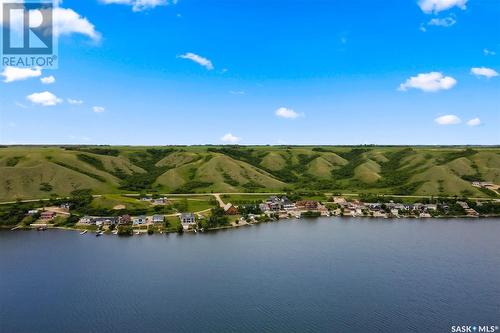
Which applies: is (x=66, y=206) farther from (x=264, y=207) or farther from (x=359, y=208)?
(x=359, y=208)

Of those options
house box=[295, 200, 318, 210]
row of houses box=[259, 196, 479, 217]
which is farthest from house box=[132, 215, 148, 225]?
house box=[295, 200, 318, 210]

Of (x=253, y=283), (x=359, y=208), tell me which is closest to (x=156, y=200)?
(x=359, y=208)

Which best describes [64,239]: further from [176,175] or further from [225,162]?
[225,162]

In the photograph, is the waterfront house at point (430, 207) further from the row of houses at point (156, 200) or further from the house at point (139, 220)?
the house at point (139, 220)

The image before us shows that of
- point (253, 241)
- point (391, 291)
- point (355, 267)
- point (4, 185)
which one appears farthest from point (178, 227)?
point (4, 185)

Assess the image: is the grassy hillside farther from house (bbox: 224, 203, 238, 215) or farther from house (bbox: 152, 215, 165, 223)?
house (bbox: 152, 215, 165, 223)

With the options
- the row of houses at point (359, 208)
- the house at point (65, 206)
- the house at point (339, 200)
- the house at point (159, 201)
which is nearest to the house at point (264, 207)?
the row of houses at point (359, 208)
